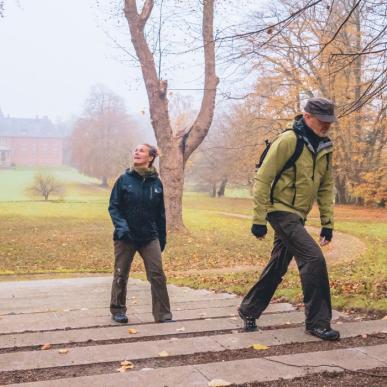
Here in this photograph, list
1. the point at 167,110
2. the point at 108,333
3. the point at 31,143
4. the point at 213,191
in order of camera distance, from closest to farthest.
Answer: the point at 108,333 < the point at 167,110 < the point at 213,191 < the point at 31,143

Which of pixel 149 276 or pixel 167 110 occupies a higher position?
pixel 167 110

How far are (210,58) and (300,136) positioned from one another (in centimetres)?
1544

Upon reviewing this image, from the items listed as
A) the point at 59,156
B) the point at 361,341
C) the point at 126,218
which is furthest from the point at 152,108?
the point at 59,156

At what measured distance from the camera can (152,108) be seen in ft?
64.7

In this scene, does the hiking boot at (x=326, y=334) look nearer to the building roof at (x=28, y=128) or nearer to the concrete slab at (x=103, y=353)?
the concrete slab at (x=103, y=353)

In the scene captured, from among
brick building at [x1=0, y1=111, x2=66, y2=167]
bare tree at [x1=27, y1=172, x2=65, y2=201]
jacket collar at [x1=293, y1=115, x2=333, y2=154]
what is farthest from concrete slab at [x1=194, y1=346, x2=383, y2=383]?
brick building at [x1=0, y1=111, x2=66, y2=167]

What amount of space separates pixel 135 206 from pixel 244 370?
2.51 metres

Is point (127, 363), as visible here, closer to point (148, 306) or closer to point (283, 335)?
point (283, 335)

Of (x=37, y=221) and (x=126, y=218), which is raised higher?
(x=126, y=218)

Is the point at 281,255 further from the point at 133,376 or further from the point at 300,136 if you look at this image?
the point at 133,376

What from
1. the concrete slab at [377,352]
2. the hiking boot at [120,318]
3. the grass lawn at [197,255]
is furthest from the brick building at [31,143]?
the concrete slab at [377,352]

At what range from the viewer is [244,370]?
3744mm

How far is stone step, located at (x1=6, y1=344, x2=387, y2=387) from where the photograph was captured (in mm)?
3521

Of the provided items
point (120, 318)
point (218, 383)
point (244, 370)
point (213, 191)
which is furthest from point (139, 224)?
point (213, 191)
